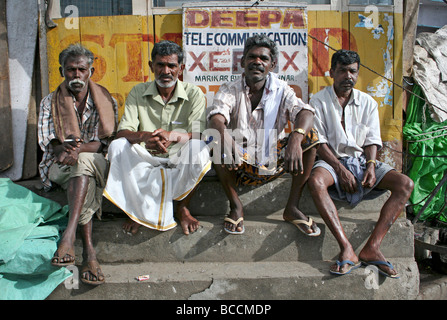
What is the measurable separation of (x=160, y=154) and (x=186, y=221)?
608mm

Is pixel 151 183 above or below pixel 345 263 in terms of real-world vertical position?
above

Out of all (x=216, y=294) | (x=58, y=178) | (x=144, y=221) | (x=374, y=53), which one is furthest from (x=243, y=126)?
(x=374, y=53)

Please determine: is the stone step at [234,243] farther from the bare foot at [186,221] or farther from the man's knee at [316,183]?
the man's knee at [316,183]

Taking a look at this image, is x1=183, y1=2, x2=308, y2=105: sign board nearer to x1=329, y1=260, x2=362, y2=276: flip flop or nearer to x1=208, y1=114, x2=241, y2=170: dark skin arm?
x1=208, y1=114, x2=241, y2=170: dark skin arm

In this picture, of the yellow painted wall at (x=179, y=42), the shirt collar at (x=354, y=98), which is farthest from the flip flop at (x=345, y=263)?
the yellow painted wall at (x=179, y=42)

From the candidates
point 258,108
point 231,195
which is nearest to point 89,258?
point 231,195

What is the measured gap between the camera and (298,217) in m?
3.03

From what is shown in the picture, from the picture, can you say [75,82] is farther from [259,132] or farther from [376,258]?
[376,258]

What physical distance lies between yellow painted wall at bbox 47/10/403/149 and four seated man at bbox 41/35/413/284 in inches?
30.4

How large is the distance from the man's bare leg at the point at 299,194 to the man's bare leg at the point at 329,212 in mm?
72

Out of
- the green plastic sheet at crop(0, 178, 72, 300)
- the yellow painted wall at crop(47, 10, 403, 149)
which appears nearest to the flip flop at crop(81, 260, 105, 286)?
the green plastic sheet at crop(0, 178, 72, 300)

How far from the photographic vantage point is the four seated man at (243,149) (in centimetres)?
289

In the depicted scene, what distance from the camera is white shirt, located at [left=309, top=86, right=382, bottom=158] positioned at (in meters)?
3.37

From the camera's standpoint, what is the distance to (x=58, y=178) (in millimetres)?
3227
